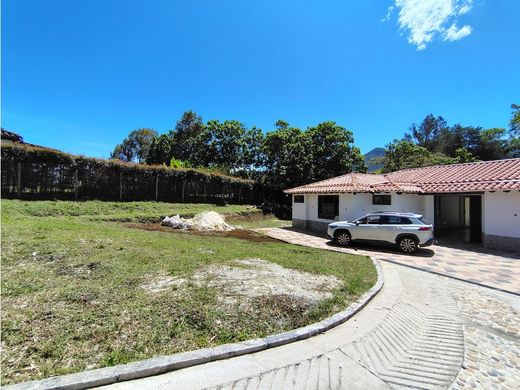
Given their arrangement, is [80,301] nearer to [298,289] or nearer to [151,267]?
[151,267]

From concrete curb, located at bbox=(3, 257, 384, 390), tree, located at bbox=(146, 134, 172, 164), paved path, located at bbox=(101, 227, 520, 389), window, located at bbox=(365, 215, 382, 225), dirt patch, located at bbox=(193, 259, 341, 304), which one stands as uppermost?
tree, located at bbox=(146, 134, 172, 164)

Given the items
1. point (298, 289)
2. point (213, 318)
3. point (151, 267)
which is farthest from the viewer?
point (151, 267)

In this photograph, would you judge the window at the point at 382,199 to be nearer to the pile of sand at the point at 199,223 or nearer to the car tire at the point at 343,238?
the car tire at the point at 343,238

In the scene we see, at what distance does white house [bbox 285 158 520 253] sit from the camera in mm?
12438

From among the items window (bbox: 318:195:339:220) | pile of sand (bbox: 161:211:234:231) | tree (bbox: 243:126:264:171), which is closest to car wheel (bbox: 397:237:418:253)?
window (bbox: 318:195:339:220)

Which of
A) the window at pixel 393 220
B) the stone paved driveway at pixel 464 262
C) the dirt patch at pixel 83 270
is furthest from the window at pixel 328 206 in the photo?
the dirt patch at pixel 83 270

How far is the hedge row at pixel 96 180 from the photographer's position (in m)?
14.3

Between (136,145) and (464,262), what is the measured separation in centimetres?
5579

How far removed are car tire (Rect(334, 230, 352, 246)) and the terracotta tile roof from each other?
12.1 feet

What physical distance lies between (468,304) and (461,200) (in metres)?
18.1

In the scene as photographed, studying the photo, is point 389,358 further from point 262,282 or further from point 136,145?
point 136,145

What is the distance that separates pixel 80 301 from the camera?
455cm

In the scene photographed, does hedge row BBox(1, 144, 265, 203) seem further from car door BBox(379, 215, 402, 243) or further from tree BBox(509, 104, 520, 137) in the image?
tree BBox(509, 104, 520, 137)

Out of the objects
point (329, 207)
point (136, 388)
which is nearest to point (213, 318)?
point (136, 388)
